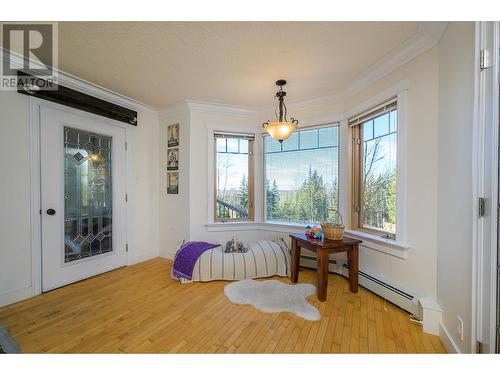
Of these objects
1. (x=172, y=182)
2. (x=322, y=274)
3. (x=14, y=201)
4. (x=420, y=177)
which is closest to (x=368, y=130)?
(x=420, y=177)

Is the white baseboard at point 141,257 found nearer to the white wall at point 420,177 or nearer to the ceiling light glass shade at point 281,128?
the ceiling light glass shade at point 281,128

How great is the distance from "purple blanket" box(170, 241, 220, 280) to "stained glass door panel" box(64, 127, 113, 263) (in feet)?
3.74

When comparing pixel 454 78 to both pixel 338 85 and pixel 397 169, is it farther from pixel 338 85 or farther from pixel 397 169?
pixel 338 85

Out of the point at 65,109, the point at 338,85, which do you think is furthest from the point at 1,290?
the point at 338,85

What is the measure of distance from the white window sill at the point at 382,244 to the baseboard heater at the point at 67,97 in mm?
3678

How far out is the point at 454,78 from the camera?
159 cm

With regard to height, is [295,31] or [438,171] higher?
[295,31]

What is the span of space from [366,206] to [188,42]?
2.71 meters

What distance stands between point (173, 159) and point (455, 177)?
139 inches

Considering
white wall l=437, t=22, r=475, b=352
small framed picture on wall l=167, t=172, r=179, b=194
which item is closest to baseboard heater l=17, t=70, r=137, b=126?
small framed picture on wall l=167, t=172, r=179, b=194

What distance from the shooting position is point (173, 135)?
367 cm

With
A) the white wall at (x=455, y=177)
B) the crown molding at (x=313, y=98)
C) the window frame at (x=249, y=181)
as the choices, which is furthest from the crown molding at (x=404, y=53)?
the window frame at (x=249, y=181)

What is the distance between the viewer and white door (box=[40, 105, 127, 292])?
2.53m

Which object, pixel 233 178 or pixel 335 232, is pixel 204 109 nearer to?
pixel 233 178
